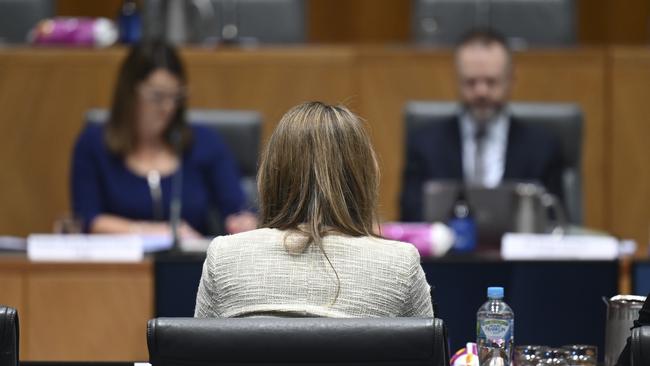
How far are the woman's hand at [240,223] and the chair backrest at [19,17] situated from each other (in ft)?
7.91

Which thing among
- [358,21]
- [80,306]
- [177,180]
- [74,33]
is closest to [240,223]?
[177,180]

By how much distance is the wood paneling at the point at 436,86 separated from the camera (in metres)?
6.30

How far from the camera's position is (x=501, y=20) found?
6.86 metres

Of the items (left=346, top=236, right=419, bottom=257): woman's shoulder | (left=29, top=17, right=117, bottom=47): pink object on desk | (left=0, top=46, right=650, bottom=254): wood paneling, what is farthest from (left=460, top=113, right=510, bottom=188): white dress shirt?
(left=346, top=236, right=419, bottom=257): woman's shoulder

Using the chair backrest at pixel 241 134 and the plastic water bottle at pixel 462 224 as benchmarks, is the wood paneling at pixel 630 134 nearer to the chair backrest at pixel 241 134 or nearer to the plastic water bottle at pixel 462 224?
the chair backrest at pixel 241 134

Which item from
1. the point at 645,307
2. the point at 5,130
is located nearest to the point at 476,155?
the point at 5,130

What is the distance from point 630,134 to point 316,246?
13.6 ft

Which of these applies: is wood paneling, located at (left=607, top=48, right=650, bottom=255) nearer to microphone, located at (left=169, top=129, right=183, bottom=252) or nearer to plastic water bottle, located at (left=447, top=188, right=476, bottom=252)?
plastic water bottle, located at (left=447, top=188, right=476, bottom=252)

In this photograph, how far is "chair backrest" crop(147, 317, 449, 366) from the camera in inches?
80.6

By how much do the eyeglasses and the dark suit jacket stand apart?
1.01 metres

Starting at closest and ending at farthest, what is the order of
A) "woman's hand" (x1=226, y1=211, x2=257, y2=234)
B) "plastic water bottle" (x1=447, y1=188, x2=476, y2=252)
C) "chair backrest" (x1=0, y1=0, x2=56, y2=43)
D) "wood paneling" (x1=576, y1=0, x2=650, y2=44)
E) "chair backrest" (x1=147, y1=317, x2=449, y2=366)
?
"chair backrest" (x1=147, y1=317, x2=449, y2=366) < "plastic water bottle" (x1=447, y1=188, x2=476, y2=252) < "woman's hand" (x1=226, y1=211, x2=257, y2=234) < "chair backrest" (x1=0, y1=0, x2=56, y2=43) < "wood paneling" (x1=576, y1=0, x2=650, y2=44)

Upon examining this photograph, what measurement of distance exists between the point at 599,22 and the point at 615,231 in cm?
251

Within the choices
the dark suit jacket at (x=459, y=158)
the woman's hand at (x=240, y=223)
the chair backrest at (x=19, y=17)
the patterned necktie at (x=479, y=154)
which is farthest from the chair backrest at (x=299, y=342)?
the chair backrest at (x=19, y=17)

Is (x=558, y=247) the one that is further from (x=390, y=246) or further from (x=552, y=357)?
(x=390, y=246)
